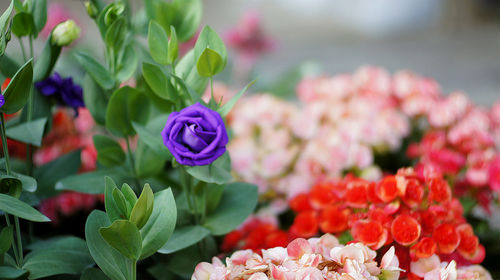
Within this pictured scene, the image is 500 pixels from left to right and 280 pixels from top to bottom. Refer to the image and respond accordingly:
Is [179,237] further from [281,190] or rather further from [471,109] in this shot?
[471,109]

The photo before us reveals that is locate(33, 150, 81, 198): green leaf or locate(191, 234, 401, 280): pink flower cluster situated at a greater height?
locate(191, 234, 401, 280): pink flower cluster

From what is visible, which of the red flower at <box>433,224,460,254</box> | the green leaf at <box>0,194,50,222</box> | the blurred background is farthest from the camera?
the blurred background

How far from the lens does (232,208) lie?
0.52 metres

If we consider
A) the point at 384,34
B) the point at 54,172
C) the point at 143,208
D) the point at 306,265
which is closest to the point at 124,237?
the point at 143,208

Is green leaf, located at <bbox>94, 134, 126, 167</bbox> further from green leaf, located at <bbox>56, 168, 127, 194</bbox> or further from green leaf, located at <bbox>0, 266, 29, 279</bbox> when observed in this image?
green leaf, located at <bbox>0, 266, 29, 279</bbox>

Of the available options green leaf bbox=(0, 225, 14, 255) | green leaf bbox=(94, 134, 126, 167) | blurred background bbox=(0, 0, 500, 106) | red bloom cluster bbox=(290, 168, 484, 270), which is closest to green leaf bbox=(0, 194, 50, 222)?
green leaf bbox=(0, 225, 14, 255)

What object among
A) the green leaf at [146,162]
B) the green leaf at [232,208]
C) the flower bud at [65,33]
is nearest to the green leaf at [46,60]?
the flower bud at [65,33]

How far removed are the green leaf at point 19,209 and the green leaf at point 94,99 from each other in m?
0.16

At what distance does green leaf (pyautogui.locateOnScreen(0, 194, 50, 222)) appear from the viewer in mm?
363

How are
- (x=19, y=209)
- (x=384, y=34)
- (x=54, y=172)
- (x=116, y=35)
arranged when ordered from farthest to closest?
(x=384, y=34) → (x=54, y=172) → (x=116, y=35) → (x=19, y=209)

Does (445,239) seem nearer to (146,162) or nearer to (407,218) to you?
(407,218)

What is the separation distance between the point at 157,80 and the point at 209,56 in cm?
6

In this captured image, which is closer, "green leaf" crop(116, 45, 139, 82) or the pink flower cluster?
the pink flower cluster

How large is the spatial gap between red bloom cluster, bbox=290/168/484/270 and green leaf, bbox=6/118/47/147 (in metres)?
0.29
